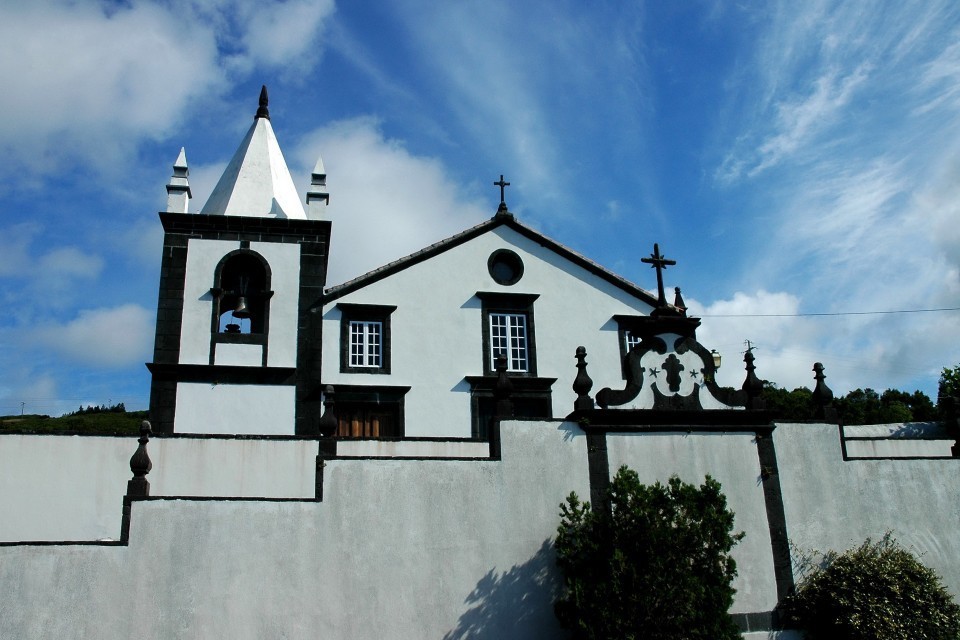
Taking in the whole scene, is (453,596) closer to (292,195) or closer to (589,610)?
(589,610)

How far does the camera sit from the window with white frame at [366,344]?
704 inches

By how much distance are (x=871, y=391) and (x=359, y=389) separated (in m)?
44.5

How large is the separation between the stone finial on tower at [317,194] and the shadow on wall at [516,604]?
10217mm

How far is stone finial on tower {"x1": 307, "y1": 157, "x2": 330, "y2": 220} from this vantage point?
18.2 m

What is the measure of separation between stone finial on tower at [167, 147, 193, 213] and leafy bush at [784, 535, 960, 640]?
47.8 ft

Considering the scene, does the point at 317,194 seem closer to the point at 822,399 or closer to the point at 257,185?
the point at 257,185

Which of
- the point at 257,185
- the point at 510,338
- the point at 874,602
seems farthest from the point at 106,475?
the point at 874,602

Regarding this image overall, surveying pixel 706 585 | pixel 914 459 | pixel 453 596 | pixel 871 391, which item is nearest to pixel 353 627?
pixel 453 596

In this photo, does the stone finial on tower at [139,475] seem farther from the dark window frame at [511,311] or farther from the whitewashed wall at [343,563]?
the dark window frame at [511,311]

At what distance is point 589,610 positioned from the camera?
10133 mm

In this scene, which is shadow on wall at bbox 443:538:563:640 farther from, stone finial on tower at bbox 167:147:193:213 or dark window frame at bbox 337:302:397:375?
stone finial on tower at bbox 167:147:193:213

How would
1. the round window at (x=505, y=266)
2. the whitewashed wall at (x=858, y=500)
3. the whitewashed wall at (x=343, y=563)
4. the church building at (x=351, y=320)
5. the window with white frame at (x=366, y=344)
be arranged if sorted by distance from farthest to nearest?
the round window at (x=505, y=266)
the window with white frame at (x=366, y=344)
the church building at (x=351, y=320)
the whitewashed wall at (x=858, y=500)
the whitewashed wall at (x=343, y=563)

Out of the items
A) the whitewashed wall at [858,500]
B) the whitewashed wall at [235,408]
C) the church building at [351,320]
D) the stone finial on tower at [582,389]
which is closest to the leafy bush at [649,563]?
the stone finial on tower at [582,389]

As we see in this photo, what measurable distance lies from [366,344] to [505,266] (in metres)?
4.11
